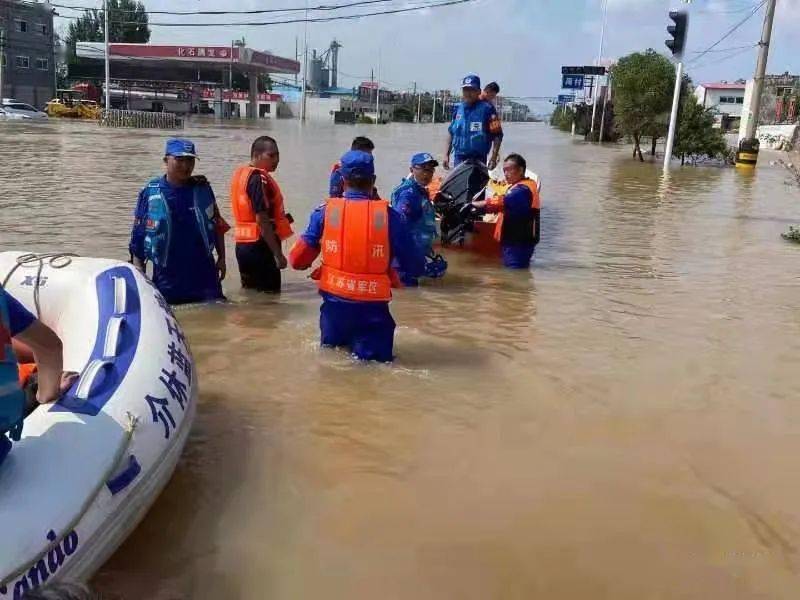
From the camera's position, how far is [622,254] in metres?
8.95

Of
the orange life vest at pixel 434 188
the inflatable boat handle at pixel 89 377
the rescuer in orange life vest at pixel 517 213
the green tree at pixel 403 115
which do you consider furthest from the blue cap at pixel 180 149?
the green tree at pixel 403 115

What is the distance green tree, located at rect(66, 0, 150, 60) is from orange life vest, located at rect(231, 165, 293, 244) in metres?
81.9

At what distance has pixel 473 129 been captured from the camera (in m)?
8.62

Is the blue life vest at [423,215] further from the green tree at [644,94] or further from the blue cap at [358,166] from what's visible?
the green tree at [644,94]

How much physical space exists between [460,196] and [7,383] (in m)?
6.97

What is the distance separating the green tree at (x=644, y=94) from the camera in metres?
26.5

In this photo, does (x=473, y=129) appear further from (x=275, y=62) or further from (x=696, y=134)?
(x=275, y=62)

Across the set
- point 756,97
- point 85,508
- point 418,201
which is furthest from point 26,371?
point 756,97

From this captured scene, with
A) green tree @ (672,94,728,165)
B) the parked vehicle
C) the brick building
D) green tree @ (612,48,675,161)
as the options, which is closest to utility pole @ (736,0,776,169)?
green tree @ (672,94,728,165)

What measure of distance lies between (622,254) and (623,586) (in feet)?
21.6

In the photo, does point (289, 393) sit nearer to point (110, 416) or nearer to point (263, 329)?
point (263, 329)

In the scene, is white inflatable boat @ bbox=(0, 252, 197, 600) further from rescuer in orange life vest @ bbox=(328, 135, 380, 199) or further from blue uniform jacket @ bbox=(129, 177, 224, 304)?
rescuer in orange life vest @ bbox=(328, 135, 380, 199)

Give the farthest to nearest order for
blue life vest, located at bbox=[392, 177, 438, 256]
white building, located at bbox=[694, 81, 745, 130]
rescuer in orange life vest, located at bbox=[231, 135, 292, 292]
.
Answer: white building, located at bbox=[694, 81, 745, 130]
blue life vest, located at bbox=[392, 177, 438, 256]
rescuer in orange life vest, located at bbox=[231, 135, 292, 292]

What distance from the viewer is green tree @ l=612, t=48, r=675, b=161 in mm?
26453
